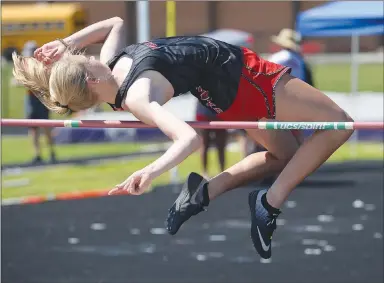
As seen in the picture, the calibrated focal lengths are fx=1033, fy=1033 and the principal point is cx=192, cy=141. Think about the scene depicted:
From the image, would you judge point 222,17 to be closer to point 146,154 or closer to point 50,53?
point 146,154

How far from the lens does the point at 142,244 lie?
8.41m

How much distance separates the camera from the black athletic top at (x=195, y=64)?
4.82m

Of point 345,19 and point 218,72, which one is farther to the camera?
point 345,19

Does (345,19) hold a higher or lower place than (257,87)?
lower

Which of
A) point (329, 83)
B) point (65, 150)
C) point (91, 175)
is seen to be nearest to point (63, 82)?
point (91, 175)

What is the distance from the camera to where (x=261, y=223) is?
5.30m

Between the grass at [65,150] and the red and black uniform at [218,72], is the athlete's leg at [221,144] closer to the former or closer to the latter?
the grass at [65,150]

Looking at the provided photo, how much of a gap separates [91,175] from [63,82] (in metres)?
8.38

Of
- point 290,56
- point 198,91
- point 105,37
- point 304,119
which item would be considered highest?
point 105,37

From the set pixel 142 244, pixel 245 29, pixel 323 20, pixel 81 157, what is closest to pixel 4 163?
pixel 81 157

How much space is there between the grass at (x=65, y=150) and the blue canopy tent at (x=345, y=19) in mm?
3706

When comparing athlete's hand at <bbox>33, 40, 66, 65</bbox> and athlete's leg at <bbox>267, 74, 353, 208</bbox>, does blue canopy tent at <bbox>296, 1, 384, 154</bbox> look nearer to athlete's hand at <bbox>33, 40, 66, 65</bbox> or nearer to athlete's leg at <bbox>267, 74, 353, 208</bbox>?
athlete's leg at <bbox>267, 74, 353, 208</bbox>

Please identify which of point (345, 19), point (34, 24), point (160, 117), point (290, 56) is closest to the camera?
point (160, 117)

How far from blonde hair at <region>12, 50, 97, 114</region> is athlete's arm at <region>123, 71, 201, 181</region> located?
0.23 metres
